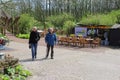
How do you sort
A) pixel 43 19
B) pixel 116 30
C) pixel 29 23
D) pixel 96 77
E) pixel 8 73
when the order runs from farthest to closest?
pixel 43 19 → pixel 29 23 → pixel 116 30 → pixel 96 77 → pixel 8 73

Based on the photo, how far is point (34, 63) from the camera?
1407cm

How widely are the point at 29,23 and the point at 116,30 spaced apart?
48.2ft

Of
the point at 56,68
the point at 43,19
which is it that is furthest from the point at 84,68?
the point at 43,19

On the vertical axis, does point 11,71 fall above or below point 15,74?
above

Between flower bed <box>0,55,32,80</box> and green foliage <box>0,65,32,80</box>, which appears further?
flower bed <box>0,55,32,80</box>

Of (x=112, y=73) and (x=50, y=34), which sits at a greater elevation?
(x=50, y=34)

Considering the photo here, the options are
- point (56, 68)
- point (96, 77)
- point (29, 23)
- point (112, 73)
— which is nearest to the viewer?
point (96, 77)

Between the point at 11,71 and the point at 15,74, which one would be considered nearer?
the point at 11,71

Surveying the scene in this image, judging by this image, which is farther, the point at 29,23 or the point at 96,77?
the point at 29,23

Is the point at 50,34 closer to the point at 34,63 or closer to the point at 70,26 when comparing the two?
the point at 34,63

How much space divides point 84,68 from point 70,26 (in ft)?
95.0

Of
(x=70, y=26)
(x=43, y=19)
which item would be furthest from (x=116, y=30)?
(x=43, y=19)

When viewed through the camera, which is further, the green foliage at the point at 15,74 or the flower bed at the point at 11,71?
the flower bed at the point at 11,71

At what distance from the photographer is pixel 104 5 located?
74.9m
